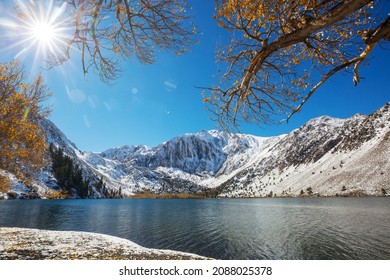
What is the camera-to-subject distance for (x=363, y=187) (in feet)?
554

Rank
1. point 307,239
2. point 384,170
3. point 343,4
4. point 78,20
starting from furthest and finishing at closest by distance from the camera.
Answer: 1. point 384,170
2. point 307,239
3. point 78,20
4. point 343,4

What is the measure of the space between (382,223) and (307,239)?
20534mm

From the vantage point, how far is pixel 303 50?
10031 mm

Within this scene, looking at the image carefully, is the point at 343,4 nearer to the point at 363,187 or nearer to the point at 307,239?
the point at 307,239

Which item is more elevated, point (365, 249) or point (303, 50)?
point (303, 50)

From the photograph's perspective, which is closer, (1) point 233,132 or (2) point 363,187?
(1) point 233,132
